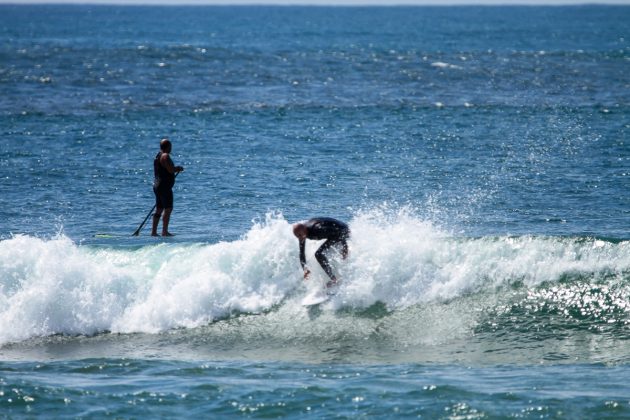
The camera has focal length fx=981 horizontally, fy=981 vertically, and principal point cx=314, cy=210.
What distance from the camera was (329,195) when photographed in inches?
777

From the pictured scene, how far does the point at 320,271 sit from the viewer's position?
535 inches

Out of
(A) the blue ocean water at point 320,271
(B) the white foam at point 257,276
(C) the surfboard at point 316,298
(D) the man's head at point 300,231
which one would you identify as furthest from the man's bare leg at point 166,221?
(D) the man's head at point 300,231

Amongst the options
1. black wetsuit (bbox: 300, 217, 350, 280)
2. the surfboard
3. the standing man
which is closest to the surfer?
black wetsuit (bbox: 300, 217, 350, 280)

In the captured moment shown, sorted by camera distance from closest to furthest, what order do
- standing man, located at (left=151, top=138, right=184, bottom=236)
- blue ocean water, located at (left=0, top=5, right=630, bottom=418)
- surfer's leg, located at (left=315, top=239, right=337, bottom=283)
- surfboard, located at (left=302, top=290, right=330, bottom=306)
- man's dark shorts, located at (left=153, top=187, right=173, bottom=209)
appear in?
blue ocean water, located at (left=0, top=5, right=630, bottom=418), surfer's leg, located at (left=315, top=239, right=337, bottom=283), surfboard, located at (left=302, top=290, right=330, bottom=306), standing man, located at (left=151, top=138, right=184, bottom=236), man's dark shorts, located at (left=153, top=187, right=173, bottom=209)

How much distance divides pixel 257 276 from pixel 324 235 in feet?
4.63

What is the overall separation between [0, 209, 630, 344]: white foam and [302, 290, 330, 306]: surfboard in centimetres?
11

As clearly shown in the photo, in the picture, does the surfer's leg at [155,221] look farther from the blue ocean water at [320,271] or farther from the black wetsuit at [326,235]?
the black wetsuit at [326,235]

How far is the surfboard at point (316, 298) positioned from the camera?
13.3 metres

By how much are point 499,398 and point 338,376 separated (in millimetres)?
1872

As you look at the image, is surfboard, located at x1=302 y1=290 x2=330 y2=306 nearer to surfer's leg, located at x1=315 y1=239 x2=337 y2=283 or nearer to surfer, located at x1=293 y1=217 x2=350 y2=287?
surfer, located at x1=293 y1=217 x2=350 y2=287

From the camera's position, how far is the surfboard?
13.3m

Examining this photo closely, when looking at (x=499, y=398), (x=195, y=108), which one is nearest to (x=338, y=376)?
(x=499, y=398)

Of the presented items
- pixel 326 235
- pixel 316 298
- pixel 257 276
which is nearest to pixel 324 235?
pixel 326 235

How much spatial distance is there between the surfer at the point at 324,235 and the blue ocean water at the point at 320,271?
0.23m
